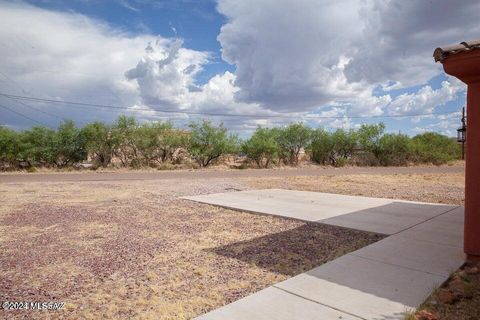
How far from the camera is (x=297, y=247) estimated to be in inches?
230

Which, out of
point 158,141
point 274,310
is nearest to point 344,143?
point 158,141

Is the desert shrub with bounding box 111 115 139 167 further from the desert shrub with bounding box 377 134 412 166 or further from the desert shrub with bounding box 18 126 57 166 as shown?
the desert shrub with bounding box 377 134 412 166

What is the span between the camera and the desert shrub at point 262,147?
3117cm

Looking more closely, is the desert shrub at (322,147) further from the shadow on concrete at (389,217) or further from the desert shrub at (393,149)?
the shadow on concrete at (389,217)

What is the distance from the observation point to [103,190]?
13734 millimetres

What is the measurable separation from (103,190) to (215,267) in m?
10.2

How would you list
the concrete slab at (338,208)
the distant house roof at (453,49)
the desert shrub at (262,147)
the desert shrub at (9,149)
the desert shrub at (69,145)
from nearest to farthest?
the distant house roof at (453,49), the concrete slab at (338,208), the desert shrub at (9,149), the desert shrub at (69,145), the desert shrub at (262,147)

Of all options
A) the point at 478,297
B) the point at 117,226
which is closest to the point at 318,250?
the point at 478,297

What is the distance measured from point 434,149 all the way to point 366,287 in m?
36.3

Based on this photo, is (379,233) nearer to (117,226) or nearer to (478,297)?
(478,297)

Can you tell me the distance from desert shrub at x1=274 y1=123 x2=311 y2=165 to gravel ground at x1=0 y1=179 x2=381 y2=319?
79.5ft

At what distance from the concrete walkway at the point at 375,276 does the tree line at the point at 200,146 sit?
23.1 m

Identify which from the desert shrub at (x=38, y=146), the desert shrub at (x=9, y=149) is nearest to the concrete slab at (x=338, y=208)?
the desert shrub at (x=38, y=146)

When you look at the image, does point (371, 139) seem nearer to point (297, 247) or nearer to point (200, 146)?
point (200, 146)
